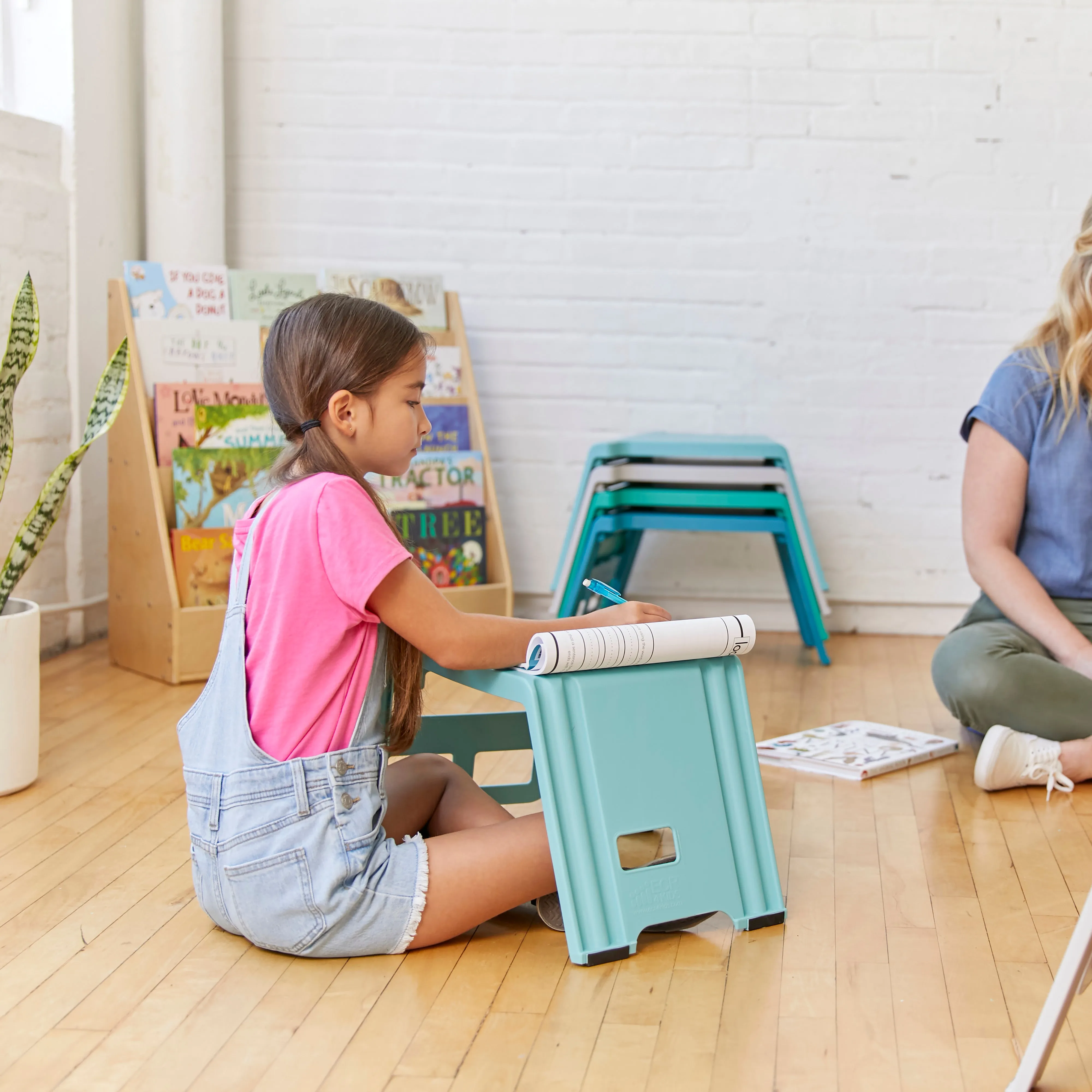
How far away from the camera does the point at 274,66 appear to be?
3381mm

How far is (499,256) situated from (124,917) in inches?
89.0

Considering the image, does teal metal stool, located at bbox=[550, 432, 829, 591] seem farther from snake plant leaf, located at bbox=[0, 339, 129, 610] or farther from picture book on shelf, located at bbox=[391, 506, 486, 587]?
snake plant leaf, located at bbox=[0, 339, 129, 610]

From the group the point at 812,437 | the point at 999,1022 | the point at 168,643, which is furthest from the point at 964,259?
the point at 999,1022

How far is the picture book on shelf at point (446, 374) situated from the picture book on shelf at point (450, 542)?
30 centimetres

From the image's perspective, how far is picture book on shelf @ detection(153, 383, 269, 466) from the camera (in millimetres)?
2793

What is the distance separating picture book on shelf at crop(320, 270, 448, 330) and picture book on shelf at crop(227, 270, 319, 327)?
3.4 inches

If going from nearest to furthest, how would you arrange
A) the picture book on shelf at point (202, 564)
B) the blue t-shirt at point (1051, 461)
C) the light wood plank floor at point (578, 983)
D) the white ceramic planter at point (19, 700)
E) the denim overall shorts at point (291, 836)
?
1. the light wood plank floor at point (578, 983)
2. the denim overall shorts at point (291, 836)
3. the white ceramic planter at point (19, 700)
4. the blue t-shirt at point (1051, 461)
5. the picture book on shelf at point (202, 564)

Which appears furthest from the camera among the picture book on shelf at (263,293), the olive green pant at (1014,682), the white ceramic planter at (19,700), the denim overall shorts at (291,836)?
the picture book on shelf at (263,293)

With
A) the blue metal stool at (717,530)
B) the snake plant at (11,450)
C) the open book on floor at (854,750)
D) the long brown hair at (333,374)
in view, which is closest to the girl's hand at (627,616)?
the long brown hair at (333,374)

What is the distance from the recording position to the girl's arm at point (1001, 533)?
2.20 m

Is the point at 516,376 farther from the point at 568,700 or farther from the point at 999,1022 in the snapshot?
the point at 999,1022

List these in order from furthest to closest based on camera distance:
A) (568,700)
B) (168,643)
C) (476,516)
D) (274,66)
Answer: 1. (274,66)
2. (476,516)
3. (168,643)
4. (568,700)

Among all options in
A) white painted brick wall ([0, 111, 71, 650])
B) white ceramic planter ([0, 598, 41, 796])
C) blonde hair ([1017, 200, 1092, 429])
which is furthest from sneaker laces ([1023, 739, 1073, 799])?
white painted brick wall ([0, 111, 71, 650])

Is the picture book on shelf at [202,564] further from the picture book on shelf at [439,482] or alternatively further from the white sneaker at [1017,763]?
the white sneaker at [1017,763]
